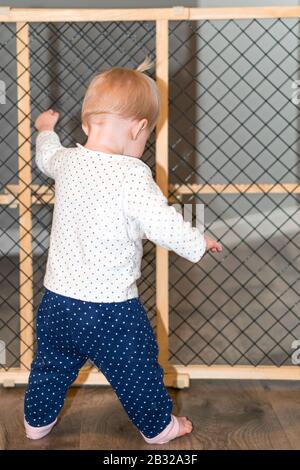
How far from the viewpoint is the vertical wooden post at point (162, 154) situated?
1434 mm

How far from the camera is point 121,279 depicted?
1.21m

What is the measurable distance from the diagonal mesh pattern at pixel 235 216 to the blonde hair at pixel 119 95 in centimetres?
29

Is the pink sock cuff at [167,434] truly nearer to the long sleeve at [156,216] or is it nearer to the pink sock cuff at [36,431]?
the pink sock cuff at [36,431]

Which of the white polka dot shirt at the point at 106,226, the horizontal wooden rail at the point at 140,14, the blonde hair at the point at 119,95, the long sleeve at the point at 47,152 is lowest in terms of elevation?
the white polka dot shirt at the point at 106,226

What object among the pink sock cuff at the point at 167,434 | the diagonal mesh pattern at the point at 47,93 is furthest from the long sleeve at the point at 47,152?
the diagonal mesh pattern at the point at 47,93

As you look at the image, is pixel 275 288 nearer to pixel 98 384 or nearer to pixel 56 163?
pixel 98 384

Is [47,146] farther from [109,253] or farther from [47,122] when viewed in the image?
[109,253]

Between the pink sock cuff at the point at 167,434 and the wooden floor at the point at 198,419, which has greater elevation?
the pink sock cuff at the point at 167,434

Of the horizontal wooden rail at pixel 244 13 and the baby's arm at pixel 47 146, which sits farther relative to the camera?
the horizontal wooden rail at pixel 244 13

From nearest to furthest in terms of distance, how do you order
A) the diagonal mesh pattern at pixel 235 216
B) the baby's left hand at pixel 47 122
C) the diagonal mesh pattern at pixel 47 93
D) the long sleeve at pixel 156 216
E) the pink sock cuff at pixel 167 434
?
1. the long sleeve at pixel 156 216
2. the pink sock cuff at pixel 167 434
3. the baby's left hand at pixel 47 122
4. the diagonal mesh pattern at pixel 235 216
5. the diagonal mesh pattern at pixel 47 93

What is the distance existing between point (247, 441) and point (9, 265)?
152 cm

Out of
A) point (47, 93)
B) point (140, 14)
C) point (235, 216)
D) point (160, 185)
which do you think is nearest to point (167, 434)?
point (160, 185)

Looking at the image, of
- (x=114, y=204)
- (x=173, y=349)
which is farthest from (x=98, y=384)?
(x=114, y=204)

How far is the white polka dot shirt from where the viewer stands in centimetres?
116
